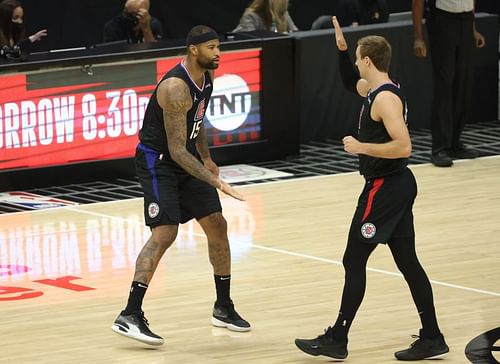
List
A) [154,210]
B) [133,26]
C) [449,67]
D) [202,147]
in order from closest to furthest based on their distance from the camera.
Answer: [154,210]
[202,147]
[449,67]
[133,26]

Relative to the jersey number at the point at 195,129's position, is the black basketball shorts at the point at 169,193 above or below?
below

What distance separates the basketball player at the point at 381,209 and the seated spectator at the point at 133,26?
6.72 meters

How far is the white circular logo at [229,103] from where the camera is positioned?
43.6ft

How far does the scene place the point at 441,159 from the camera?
13328 mm

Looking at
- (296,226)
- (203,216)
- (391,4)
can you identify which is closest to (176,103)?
(203,216)

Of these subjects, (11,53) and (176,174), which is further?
(11,53)

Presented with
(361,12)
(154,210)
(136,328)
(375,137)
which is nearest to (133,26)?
(361,12)

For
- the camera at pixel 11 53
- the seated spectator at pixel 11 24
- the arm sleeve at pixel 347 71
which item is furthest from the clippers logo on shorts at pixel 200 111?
the seated spectator at pixel 11 24

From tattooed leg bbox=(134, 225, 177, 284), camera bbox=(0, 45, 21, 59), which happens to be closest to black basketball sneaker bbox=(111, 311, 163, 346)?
tattooed leg bbox=(134, 225, 177, 284)

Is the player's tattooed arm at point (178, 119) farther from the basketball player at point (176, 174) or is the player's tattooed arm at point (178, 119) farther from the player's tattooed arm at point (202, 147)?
the player's tattooed arm at point (202, 147)

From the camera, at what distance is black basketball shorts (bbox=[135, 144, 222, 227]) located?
7809mm

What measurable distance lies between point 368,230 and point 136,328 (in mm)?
1409

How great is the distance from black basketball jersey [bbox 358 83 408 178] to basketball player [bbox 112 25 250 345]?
0.82 m

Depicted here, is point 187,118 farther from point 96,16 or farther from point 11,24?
point 96,16
